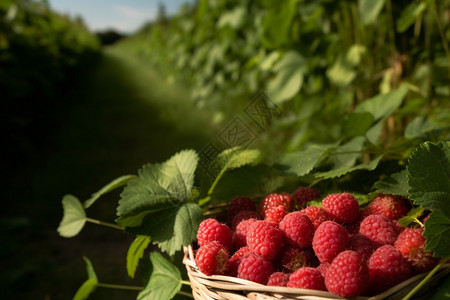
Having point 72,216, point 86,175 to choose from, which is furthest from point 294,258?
point 86,175

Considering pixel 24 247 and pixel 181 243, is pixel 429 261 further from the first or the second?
pixel 24 247

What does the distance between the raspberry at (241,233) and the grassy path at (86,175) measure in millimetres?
940

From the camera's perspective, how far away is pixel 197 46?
5.21 m

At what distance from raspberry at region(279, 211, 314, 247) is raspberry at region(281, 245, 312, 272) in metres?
0.01

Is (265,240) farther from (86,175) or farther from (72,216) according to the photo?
(86,175)

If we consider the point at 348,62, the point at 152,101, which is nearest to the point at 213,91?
the point at 152,101

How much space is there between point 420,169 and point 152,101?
18.0ft

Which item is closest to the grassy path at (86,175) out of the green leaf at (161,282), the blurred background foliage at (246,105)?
the blurred background foliage at (246,105)

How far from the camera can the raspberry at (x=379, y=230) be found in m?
0.75

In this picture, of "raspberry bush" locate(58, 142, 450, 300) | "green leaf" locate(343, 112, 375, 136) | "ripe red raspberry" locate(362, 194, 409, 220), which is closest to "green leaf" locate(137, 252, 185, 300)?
"raspberry bush" locate(58, 142, 450, 300)

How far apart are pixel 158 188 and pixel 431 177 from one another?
22.8 inches

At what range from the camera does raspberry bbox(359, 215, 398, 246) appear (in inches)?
29.6

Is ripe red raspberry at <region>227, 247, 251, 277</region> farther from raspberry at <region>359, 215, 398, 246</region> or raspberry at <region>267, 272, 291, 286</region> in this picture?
raspberry at <region>359, 215, 398, 246</region>

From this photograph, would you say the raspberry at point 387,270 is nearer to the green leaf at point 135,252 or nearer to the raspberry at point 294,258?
the raspberry at point 294,258
